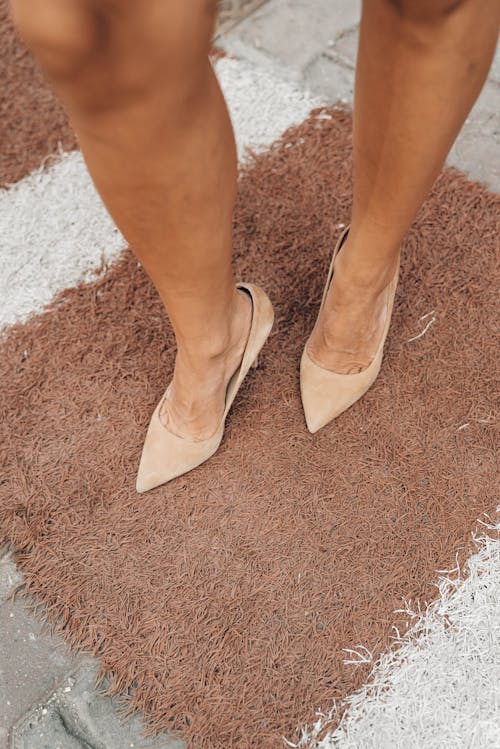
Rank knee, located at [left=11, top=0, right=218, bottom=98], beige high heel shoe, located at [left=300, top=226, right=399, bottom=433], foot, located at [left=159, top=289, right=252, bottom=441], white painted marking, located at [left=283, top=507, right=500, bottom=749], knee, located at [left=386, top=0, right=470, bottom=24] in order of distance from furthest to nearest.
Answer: beige high heel shoe, located at [left=300, top=226, right=399, bottom=433] → foot, located at [left=159, top=289, right=252, bottom=441] → white painted marking, located at [left=283, top=507, right=500, bottom=749] → knee, located at [left=386, top=0, right=470, bottom=24] → knee, located at [left=11, top=0, right=218, bottom=98]

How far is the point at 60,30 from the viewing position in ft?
2.04

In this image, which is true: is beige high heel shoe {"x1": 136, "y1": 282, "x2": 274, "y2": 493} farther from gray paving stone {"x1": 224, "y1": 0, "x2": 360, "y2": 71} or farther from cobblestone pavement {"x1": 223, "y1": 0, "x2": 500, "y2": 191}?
gray paving stone {"x1": 224, "y1": 0, "x2": 360, "y2": 71}

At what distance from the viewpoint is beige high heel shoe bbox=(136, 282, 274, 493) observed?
3.71 ft

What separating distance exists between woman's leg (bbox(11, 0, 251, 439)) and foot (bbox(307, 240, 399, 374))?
0.19 meters

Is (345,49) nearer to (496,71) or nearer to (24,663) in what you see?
(496,71)

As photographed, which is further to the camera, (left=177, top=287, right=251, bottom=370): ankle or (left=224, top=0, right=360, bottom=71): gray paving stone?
(left=224, top=0, right=360, bottom=71): gray paving stone

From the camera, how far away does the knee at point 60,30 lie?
0.61 meters

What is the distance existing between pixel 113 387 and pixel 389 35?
717 mm

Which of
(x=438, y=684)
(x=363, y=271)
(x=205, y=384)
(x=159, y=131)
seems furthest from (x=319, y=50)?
(x=438, y=684)

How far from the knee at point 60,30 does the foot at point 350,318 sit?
520 millimetres

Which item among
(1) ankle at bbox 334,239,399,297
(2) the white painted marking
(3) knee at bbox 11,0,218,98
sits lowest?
(2) the white painted marking

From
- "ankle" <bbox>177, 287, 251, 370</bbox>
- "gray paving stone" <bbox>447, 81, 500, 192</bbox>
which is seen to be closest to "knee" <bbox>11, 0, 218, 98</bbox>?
"ankle" <bbox>177, 287, 251, 370</bbox>

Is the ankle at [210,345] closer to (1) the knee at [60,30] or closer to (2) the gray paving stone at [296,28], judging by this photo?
(1) the knee at [60,30]

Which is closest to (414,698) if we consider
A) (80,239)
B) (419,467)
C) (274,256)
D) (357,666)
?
(357,666)
